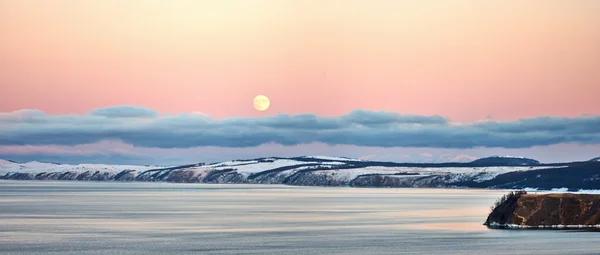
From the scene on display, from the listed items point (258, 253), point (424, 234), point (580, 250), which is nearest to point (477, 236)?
point (424, 234)

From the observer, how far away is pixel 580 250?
59.1m

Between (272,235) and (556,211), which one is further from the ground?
(556,211)

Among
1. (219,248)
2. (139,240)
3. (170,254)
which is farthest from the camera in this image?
(139,240)

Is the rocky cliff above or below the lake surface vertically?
above

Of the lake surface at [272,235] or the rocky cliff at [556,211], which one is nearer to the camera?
the lake surface at [272,235]

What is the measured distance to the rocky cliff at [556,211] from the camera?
78.1 metres

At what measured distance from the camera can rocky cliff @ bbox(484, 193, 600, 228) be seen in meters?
78.1

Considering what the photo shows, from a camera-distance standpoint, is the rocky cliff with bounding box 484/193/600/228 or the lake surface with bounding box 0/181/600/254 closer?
the lake surface with bounding box 0/181/600/254

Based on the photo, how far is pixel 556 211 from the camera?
78875mm

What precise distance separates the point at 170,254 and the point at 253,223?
30.2 meters

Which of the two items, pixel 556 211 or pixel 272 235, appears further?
pixel 556 211

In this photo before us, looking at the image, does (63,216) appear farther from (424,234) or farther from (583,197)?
(583,197)

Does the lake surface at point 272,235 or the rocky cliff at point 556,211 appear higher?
the rocky cliff at point 556,211

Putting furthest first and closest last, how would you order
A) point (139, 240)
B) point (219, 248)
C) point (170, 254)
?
point (139, 240)
point (219, 248)
point (170, 254)
